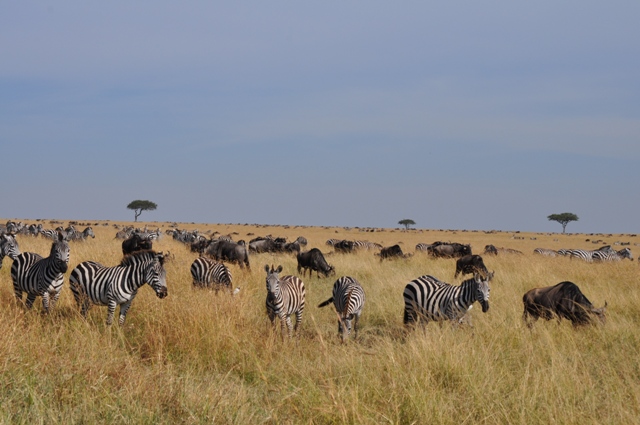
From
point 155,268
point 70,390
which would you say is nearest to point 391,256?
point 155,268

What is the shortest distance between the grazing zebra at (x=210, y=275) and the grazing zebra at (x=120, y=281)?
2937 mm

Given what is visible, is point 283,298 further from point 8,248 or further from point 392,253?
point 392,253

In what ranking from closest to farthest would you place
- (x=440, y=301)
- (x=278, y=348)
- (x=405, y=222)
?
(x=278, y=348), (x=440, y=301), (x=405, y=222)

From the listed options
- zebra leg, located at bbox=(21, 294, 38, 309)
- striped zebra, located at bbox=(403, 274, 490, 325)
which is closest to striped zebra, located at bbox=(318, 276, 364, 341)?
striped zebra, located at bbox=(403, 274, 490, 325)

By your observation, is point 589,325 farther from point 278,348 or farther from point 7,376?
point 7,376

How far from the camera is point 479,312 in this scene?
38.1 ft

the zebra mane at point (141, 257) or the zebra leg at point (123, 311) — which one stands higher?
the zebra mane at point (141, 257)

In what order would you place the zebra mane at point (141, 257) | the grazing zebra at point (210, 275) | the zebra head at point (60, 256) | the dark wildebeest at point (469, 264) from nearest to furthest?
the zebra mane at point (141, 257)
the zebra head at point (60, 256)
the grazing zebra at point (210, 275)
the dark wildebeest at point (469, 264)

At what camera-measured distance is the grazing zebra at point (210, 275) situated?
40.3 ft

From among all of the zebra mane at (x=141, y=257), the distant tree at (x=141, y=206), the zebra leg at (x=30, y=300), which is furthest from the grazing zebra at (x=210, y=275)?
the distant tree at (x=141, y=206)

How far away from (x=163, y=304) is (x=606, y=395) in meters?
6.28

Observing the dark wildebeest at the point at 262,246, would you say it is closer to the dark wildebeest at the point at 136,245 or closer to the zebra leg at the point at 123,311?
the dark wildebeest at the point at 136,245

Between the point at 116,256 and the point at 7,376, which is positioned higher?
the point at 116,256

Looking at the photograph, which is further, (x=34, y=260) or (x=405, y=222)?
(x=405, y=222)
